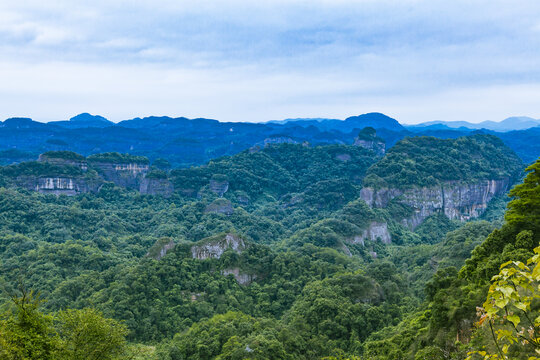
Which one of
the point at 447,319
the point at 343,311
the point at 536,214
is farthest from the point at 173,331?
the point at 536,214

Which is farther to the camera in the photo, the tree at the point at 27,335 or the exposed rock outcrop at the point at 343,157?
the exposed rock outcrop at the point at 343,157

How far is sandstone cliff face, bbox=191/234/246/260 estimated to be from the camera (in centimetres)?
5219

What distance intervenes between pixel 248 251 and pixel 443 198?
71.7 metres

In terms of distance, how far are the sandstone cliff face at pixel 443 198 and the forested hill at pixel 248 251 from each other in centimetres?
39

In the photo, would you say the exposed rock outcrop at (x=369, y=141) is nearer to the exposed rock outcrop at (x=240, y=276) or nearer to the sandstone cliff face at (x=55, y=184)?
the sandstone cliff face at (x=55, y=184)

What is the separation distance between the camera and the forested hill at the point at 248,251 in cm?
3055

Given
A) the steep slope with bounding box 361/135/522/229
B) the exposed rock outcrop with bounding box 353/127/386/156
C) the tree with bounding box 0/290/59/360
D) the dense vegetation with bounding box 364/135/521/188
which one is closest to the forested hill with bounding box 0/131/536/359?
the tree with bounding box 0/290/59/360

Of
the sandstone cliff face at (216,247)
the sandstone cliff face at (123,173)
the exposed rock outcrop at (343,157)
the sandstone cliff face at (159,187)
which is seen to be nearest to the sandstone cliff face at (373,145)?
the exposed rock outcrop at (343,157)

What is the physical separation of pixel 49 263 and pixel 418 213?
3148 inches

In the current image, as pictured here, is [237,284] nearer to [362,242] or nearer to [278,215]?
[362,242]

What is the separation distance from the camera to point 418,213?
10338 cm

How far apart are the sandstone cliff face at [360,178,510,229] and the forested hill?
394 millimetres

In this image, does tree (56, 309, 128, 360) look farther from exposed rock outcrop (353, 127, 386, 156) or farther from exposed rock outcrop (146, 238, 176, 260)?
exposed rock outcrop (353, 127, 386, 156)

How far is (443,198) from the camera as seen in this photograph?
10881 cm
